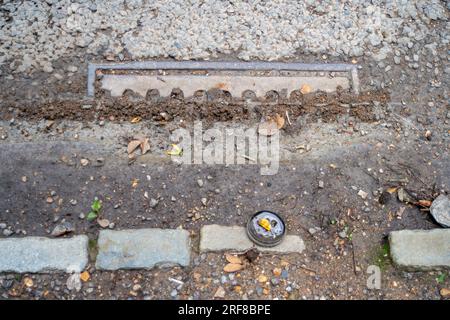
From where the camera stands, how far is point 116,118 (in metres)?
3.15

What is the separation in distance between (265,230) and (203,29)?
1.60 m

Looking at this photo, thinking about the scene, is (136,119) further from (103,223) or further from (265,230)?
(265,230)

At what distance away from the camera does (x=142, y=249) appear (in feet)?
8.80

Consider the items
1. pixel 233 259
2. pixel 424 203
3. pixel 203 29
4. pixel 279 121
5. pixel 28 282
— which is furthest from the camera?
pixel 203 29

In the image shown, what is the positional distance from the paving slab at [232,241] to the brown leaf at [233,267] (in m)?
0.09

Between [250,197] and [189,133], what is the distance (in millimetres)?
607

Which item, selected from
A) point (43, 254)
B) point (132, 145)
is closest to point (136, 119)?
point (132, 145)

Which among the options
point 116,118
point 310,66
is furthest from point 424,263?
point 116,118

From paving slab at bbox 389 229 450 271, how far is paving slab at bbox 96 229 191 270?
4.01 feet

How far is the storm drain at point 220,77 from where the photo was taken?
324 centimetres

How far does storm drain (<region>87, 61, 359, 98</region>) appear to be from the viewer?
324 cm
